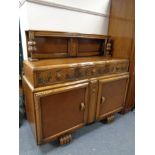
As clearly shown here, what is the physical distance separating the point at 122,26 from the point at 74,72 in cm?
91

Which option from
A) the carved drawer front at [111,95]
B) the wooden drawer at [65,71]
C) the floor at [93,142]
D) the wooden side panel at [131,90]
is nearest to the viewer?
the wooden drawer at [65,71]

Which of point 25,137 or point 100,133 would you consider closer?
point 25,137

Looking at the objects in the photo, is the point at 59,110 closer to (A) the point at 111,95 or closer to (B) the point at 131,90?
(A) the point at 111,95

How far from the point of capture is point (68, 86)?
105cm

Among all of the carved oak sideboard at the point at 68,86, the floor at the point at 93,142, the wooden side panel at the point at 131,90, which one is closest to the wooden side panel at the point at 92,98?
the carved oak sideboard at the point at 68,86

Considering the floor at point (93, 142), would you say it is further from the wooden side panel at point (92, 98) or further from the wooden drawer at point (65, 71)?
the wooden drawer at point (65, 71)

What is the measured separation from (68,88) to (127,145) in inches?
33.9

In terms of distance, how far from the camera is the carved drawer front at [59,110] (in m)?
0.97

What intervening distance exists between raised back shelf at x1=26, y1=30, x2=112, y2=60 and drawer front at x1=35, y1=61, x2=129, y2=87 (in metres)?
0.36

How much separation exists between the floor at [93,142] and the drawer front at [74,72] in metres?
0.66
